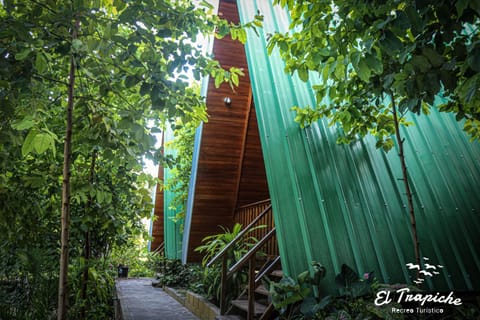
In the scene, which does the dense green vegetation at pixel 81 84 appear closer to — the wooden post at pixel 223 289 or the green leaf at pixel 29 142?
the green leaf at pixel 29 142

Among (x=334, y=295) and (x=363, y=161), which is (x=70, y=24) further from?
(x=363, y=161)

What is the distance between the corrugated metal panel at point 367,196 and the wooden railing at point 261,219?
212 cm

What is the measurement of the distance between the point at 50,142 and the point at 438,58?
172cm

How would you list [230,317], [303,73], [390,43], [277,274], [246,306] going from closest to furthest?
[390,43] → [303,73] → [246,306] → [230,317] → [277,274]

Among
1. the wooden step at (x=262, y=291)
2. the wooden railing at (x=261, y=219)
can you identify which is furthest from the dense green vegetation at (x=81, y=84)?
the wooden railing at (x=261, y=219)

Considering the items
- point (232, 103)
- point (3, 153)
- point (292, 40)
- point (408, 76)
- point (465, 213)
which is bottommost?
point (465, 213)

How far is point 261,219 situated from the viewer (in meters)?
6.22

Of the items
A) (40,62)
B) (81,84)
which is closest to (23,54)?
(40,62)

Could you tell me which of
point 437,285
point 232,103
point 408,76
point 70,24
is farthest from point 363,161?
point 232,103

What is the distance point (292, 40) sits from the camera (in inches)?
95.0

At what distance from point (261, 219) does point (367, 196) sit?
10.1 feet

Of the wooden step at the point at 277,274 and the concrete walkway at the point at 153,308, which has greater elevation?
the wooden step at the point at 277,274

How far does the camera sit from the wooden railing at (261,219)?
5.56 meters

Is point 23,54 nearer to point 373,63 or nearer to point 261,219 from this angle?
point 373,63
